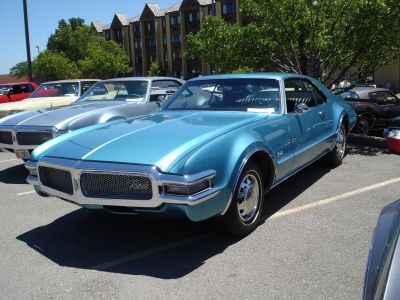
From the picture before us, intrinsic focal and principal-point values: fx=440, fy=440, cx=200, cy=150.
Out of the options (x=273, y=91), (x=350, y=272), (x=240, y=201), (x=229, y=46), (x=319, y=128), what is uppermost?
(x=229, y=46)

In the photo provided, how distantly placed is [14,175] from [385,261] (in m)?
6.48

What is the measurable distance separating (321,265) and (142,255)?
149cm

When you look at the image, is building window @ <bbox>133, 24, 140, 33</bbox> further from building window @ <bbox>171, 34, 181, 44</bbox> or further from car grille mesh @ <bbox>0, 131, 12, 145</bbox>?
car grille mesh @ <bbox>0, 131, 12, 145</bbox>

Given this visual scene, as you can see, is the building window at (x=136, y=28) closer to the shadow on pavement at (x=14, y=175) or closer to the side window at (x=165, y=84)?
the side window at (x=165, y=84)

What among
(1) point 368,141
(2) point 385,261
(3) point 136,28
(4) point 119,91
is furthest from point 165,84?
(3) point 136,28

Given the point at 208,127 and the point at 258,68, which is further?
the point at 258,68


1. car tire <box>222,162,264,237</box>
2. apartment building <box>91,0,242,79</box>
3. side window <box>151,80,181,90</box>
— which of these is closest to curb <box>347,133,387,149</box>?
side window <box>151,80,181,90</box>

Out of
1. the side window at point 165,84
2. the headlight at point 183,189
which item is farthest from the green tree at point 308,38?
the headlight at point 183,189

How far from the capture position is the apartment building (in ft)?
187

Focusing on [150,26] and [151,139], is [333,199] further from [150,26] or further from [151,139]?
[150,26]

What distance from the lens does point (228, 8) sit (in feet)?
170

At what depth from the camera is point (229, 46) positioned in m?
9.99

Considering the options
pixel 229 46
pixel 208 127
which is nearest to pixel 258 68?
pixel 229 46

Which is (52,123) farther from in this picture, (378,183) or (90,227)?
(378,183)
